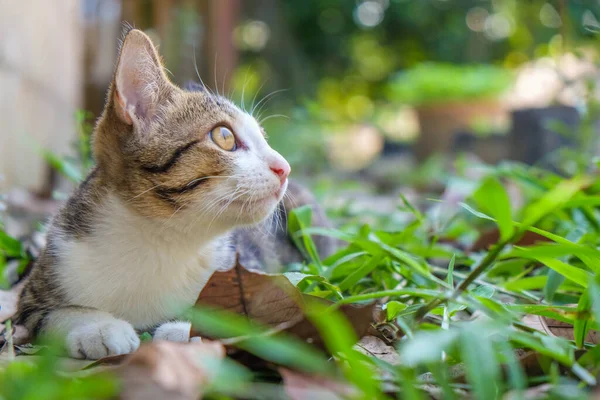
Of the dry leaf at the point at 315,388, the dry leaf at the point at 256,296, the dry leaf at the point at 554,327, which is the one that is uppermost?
the dry leaf at the point at 315,388

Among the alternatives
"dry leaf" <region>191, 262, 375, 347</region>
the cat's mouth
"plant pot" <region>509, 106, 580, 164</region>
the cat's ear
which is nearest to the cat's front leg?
"dry leaf" <region>191, 262, 375, 347</region>

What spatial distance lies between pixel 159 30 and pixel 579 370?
16.4 feet

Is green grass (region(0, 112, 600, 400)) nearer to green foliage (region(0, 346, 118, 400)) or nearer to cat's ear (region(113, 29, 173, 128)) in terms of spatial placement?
green foliage (region(0, 346, 118, 400))

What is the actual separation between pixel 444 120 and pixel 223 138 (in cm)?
619

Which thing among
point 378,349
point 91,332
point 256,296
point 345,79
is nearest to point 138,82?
point 91,332

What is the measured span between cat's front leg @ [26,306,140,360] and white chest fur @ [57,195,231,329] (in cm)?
8

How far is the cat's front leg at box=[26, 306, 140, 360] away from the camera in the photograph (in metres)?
1.33

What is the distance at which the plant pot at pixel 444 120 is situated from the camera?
754 cm

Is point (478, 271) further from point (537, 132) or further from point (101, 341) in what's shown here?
point (537, 132)

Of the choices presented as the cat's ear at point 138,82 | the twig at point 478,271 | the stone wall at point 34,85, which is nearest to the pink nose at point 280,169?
the cat's ear at point 138,82

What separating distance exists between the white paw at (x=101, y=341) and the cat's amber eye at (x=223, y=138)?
600 millimetres

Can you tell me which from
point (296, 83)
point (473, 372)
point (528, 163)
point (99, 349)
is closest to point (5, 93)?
point (99, 349)

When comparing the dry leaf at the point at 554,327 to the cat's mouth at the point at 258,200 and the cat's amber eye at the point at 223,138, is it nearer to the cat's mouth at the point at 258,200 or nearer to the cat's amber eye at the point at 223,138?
the cat's mouth at the point at 258,200

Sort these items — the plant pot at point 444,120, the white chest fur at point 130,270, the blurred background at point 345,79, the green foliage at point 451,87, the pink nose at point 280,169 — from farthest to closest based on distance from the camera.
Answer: the plant pot at point 444,120 < the green foliage at point 451,87 < the blurred background at point 345,79 < the pink nose at point 280,169 < the white chest fur at point 130,270
